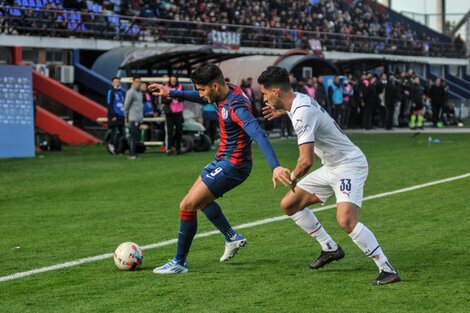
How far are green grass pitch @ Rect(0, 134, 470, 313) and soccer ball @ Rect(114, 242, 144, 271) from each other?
12cm

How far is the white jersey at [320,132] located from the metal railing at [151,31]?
2693cm

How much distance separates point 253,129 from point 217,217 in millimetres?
1309

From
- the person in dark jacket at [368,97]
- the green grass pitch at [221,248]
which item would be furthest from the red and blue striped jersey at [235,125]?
the person in dark jacket at [368,97]

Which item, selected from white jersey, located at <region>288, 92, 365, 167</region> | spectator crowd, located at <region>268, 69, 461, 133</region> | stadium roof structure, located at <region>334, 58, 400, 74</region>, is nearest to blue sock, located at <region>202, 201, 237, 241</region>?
white jersey, located at <region>288, 92, 365, 167</region>

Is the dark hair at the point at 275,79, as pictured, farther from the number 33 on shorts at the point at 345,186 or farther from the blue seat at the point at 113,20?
the blue seat at the point at 113,20

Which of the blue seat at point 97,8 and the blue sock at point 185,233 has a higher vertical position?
the blue seat at point 97,8

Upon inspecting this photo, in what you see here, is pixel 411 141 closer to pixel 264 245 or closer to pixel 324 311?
pixel 264 245

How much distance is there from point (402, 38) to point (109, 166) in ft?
144

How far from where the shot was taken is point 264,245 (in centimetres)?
1030

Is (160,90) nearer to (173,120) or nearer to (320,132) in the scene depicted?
(320,132)

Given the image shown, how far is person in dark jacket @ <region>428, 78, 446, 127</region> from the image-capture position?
139 feet

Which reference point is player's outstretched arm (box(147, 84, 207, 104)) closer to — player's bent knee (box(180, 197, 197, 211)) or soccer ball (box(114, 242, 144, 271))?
player's bent knee (box(180, 197, 197, 211))

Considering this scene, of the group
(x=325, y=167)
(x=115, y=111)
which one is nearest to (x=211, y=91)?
(x=325, y=167)

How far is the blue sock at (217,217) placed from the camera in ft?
30.0
